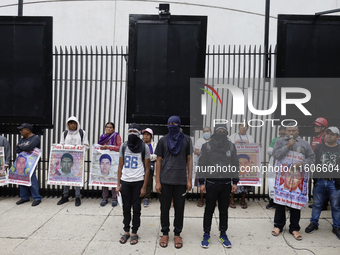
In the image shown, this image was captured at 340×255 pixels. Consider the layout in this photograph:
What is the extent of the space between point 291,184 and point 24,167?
19.0ft

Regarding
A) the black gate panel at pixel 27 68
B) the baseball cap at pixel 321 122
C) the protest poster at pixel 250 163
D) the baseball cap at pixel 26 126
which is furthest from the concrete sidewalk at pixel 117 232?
the black gate panel at pixel 27 68

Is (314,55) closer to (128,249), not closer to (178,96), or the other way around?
(178,96)

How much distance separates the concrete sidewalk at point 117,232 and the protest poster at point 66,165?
578 mm

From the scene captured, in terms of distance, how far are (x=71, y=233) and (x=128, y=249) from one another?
1.21m

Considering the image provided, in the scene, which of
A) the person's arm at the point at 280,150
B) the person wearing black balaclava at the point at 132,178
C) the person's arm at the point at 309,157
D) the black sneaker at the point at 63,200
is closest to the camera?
the person wearing black balaclava at the point at 132,178

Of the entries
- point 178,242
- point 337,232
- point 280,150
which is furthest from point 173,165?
point 337,232

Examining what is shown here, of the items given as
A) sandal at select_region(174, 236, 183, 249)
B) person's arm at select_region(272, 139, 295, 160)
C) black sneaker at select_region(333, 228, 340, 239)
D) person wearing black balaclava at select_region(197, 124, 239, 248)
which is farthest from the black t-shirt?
black sneaker at select_region(333, 228, 340, 239)

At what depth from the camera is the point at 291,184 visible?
4.93 metres

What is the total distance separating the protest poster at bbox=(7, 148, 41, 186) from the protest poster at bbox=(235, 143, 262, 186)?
476cm

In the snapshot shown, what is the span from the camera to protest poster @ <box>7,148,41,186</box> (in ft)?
21.5

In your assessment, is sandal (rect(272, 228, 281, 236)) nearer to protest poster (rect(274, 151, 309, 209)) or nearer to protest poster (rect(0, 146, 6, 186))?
protest poster (rect(274, 151, 309, 209))

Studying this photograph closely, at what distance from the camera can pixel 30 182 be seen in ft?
21.5

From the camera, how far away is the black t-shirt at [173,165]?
4.52 meters

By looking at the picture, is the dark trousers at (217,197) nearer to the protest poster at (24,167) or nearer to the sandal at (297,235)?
the sandal at (297,235)
